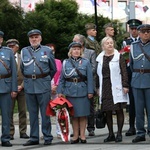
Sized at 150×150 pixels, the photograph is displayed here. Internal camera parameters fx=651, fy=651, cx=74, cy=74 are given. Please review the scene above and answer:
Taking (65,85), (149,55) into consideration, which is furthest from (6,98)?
(149,55)

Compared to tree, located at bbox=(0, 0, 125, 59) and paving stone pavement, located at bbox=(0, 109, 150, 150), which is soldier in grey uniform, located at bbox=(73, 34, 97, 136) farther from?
tree, located at bbox=(0, 0, 125, 59)

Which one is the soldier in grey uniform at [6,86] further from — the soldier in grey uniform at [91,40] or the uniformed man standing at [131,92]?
the uniformed man standing at [131,92]

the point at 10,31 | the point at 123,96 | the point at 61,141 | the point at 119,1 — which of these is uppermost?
the point at 119,1

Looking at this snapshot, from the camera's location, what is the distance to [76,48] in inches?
446

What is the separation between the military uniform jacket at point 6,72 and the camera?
37.0ft

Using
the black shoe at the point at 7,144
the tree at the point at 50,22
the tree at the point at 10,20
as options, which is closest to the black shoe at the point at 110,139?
the black shoe at the point at 7,144

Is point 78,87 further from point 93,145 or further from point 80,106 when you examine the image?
point 93,145

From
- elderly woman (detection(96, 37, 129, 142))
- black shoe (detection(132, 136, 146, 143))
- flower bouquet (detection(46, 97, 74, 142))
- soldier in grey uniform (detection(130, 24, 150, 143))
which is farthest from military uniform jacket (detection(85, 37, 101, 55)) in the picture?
black shoe (detection(132, 136, 146, 143))

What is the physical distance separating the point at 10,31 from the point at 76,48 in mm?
21361

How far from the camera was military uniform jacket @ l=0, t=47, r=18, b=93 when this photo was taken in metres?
11.3

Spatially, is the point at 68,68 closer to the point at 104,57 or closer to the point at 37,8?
the point at 104,57

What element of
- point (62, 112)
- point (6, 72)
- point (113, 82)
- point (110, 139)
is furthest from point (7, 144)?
point (113, 82)

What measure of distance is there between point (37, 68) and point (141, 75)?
1781mm

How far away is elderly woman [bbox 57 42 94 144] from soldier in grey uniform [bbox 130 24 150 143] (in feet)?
2.52
